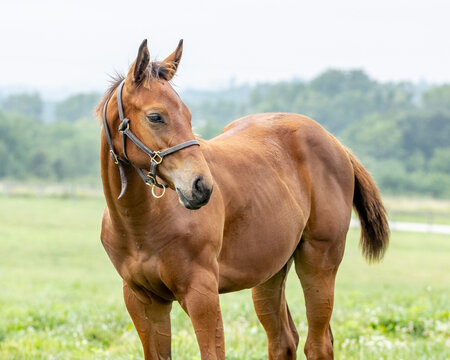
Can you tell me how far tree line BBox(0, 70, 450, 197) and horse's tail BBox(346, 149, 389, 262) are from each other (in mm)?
Result: 43587

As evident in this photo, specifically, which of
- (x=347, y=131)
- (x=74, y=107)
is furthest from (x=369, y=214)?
(x=74, y=107)

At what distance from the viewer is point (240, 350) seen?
211 inches

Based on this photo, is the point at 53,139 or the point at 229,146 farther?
the point at 53,139

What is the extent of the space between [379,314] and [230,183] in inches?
139

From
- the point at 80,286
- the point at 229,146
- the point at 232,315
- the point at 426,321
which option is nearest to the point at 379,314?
the point at 426,321

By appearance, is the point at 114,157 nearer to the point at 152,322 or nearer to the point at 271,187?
the point at 152,322

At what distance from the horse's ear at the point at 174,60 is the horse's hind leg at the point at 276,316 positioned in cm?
195

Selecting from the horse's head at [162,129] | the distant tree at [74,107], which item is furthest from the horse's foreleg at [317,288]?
the distant tree at [74,107]

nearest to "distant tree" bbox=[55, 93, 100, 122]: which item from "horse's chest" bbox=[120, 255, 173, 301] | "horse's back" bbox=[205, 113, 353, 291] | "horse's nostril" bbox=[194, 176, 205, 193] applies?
"horse's back" bbox=[205, 113, 353, 291]

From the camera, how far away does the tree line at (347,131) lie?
60.5m

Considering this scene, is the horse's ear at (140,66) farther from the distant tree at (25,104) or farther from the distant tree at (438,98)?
the distant tree at (25,104)

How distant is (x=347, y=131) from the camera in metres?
72.4

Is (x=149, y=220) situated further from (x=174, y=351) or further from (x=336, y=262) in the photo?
(x=174, y=351)

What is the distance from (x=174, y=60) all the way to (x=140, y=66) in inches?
12.1
